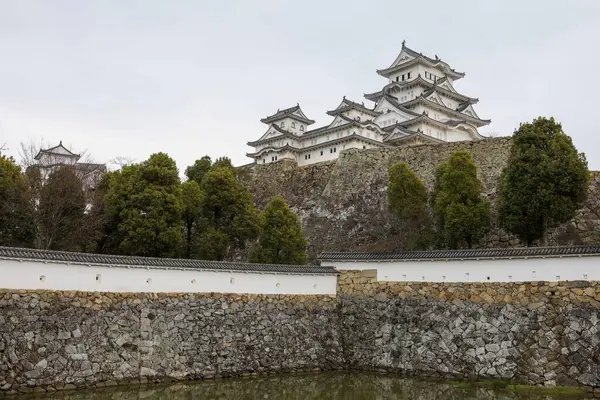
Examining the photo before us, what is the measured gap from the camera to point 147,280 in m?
14.8

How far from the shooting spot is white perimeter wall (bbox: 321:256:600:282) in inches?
561

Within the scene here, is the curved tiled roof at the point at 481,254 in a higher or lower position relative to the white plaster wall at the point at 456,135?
lower

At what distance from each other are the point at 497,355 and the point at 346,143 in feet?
73.2

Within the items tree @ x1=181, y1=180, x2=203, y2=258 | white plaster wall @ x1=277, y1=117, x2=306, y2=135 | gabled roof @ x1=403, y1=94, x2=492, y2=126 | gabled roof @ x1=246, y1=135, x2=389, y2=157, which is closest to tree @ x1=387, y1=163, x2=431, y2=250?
tree @ x1=181, y1=180, x2=203, y2=258

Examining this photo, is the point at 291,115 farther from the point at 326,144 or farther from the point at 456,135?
the point at 456,135

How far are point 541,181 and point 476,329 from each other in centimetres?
586

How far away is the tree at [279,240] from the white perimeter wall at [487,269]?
112 inches

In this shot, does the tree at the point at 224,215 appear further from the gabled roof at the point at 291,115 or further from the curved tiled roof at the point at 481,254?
the gabled roof at the point at 291,115

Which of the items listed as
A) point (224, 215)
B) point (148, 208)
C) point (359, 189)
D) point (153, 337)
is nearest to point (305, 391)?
point (153, 337)

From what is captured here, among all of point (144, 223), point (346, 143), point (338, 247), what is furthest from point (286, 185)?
point (144, 223)

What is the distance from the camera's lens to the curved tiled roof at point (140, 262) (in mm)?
12727

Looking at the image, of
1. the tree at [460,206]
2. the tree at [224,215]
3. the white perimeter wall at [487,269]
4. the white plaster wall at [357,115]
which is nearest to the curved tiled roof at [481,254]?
the white perimeter wall at [487,269]

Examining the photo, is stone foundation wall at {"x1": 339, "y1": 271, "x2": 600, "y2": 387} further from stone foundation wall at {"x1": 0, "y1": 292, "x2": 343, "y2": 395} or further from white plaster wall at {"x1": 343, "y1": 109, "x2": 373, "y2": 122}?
white plaster wall at {"x1": 343, "y1": 109, "x2": 373, "y2": 122}

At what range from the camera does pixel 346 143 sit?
117 ft
